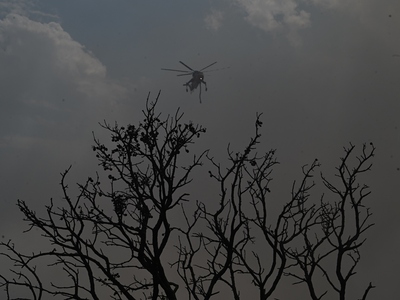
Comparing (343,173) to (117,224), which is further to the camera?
(343,173)

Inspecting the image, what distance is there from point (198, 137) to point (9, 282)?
5.39m

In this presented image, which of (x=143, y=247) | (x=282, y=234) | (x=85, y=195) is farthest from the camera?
(x=282, y=234)

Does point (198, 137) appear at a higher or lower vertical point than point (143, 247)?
higher

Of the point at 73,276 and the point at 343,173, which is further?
the point at 343,173

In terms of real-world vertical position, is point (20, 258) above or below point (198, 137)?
below

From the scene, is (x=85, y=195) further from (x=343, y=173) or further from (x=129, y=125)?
(x=343, y=173)

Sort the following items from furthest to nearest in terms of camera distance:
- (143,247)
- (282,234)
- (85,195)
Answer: (282,234)
(85,195)
(143,247)

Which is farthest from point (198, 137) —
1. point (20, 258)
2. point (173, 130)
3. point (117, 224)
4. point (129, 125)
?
point (20, 258)

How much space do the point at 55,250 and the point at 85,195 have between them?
1526mm

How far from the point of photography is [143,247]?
38.8 ft

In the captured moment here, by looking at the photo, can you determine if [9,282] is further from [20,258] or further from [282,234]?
[282,234]

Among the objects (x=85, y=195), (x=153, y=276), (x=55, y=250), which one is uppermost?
(x=85, y=195)

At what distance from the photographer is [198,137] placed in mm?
12531

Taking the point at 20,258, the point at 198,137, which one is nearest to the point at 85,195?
the point at 20,258
